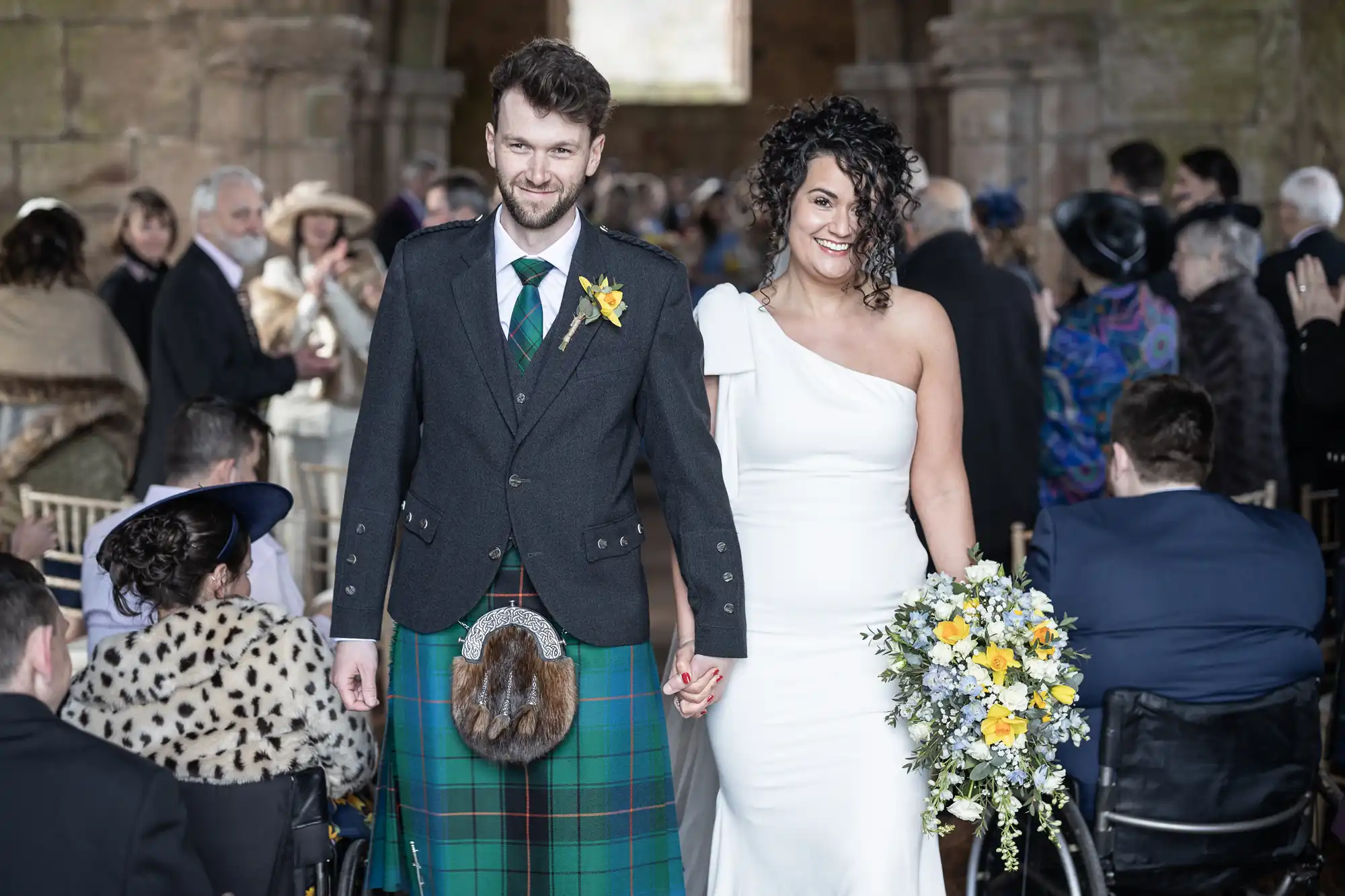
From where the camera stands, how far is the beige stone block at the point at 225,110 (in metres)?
8.60

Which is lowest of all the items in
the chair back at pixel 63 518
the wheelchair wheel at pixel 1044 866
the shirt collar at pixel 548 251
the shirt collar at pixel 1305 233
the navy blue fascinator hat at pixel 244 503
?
the wheelchair wheel at pixel 1044 866

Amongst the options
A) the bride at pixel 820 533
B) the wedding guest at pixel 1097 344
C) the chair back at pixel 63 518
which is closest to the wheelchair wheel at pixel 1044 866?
the bride at pixel 820 533

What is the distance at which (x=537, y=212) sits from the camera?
2.65 meters

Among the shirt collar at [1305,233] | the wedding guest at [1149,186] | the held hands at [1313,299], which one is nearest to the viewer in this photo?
the held hands at [1313,299]

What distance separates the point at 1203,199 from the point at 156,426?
3.89 meters

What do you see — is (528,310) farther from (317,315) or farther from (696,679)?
(317,315)

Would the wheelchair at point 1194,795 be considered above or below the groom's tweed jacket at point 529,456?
below

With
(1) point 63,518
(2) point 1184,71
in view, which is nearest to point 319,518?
(1) point 63,518

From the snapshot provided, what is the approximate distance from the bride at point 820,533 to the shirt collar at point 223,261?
2.63 metres

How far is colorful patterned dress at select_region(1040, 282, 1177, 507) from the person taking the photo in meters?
5.10

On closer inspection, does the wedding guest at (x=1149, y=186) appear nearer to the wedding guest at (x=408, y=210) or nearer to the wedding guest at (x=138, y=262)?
the wedding guest at (x=408, y=210)

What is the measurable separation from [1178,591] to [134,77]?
6369 mm

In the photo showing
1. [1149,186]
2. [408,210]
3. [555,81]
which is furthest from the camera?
[408,210]

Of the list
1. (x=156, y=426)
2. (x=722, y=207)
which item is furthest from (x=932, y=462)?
(x=722, y=207)
